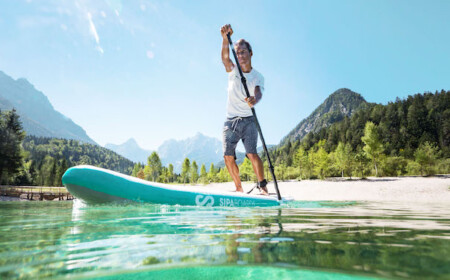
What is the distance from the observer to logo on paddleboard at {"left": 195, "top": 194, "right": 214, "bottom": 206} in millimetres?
3891

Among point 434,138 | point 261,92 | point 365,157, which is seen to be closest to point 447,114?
point 434,138

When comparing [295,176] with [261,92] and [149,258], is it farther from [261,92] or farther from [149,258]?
[149,258]

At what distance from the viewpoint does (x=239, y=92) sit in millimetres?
5457

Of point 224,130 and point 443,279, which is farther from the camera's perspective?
point 224,130

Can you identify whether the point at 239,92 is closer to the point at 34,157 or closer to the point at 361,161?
the point at 361,161

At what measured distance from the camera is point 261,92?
17.8 ft

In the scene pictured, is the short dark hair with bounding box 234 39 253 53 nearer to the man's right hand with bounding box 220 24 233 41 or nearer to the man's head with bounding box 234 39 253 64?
the man's head with bounding box 234 39 253 64

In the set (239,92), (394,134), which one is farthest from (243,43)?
(394,134)

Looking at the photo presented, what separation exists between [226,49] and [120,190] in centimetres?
367

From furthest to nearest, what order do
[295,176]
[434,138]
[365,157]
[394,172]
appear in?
[434,138] → [295,176] → [394,172] → [365,157]

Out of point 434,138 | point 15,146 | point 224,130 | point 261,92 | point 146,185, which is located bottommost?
point 146,185

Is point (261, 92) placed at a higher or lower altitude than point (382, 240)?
higher

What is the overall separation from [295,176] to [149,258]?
176ft

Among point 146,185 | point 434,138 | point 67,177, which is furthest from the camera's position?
point 434,138
